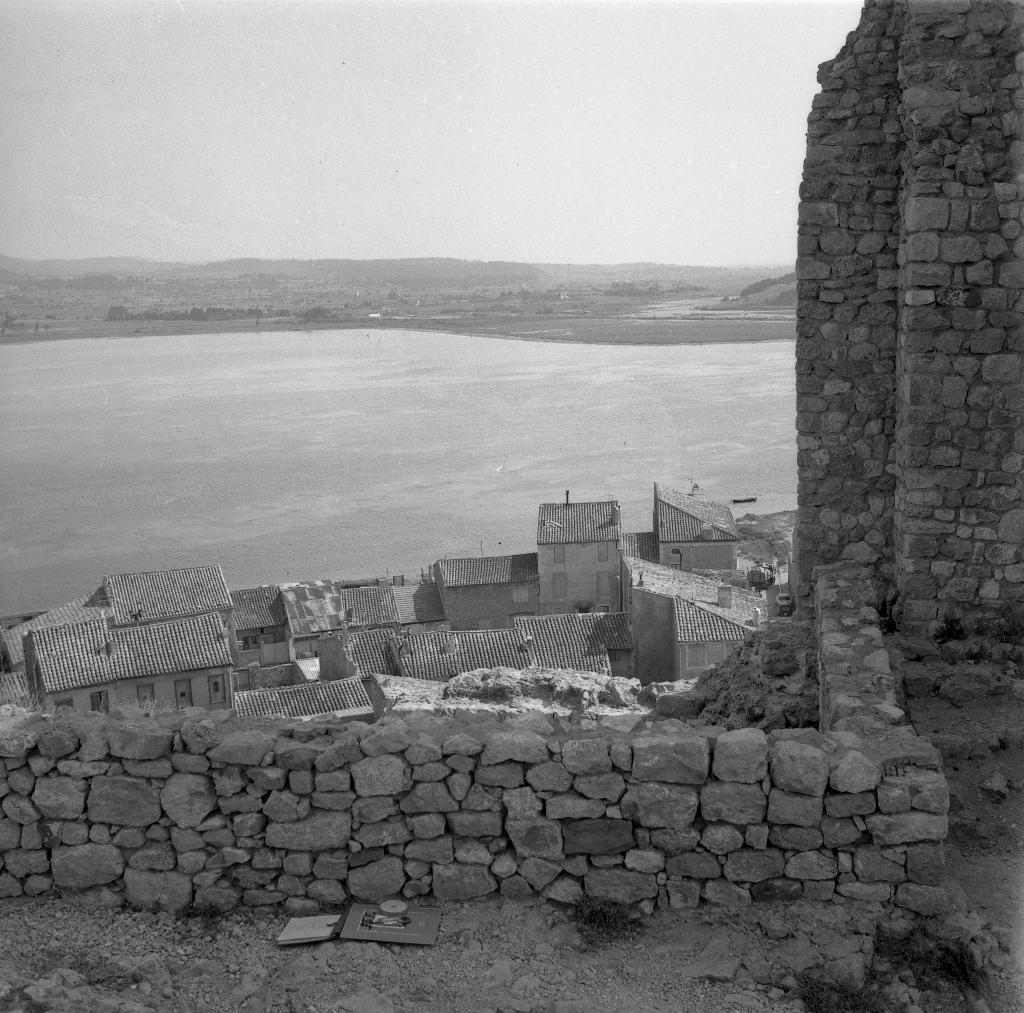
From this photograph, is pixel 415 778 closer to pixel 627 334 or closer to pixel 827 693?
pixel 827 693

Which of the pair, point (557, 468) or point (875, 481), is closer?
point (875, 481)

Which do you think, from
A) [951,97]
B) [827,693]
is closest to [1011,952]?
[827,693]

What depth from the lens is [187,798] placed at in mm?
4035

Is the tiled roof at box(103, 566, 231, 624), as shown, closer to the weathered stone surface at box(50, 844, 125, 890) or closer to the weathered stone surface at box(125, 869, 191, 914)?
the weathered stone surface at box(50, 844, 125, 890)

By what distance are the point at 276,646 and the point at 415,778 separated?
24.9 m

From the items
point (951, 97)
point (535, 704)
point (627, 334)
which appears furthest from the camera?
point (627, 334)

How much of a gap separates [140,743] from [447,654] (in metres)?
17.0

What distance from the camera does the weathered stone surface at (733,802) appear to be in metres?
3.82

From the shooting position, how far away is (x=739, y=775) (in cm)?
382

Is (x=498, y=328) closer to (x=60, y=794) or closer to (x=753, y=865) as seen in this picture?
(x=60, y=794)

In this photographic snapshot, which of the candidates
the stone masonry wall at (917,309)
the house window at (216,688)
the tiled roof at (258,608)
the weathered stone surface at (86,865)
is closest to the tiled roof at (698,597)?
the house window at (216,688)

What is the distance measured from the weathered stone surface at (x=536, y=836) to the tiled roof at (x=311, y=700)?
13.6 metres

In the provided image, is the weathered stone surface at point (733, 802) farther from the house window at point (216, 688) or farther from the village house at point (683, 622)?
the house window at point (216, 688)

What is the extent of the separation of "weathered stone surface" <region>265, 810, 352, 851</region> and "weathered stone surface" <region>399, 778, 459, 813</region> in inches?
8.8
